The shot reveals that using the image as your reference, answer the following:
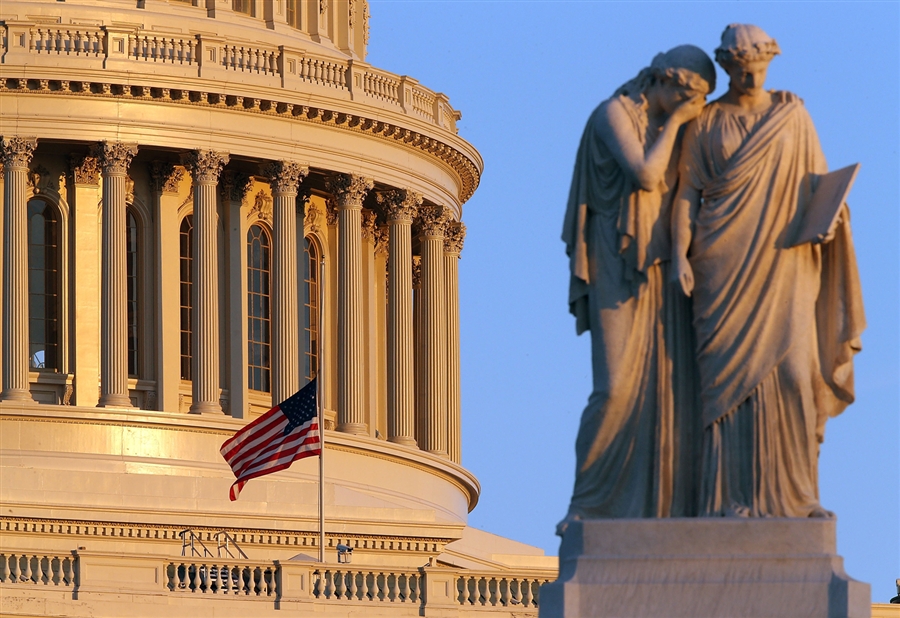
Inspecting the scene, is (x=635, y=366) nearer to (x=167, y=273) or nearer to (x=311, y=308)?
(x=167, y=273)

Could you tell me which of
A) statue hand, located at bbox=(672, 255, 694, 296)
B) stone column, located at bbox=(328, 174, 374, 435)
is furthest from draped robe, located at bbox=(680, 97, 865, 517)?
stone column, located at bbox=(328, 174, 374, 435)

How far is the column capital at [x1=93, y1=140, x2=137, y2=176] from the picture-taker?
229 feet

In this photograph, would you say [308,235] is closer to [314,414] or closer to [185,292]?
[185,292]

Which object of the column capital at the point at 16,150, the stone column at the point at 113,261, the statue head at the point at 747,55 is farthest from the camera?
the stone column at the point at 113,261

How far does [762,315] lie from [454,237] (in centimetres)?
6533

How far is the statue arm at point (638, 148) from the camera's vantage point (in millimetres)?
14609

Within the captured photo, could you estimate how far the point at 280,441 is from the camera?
180ft

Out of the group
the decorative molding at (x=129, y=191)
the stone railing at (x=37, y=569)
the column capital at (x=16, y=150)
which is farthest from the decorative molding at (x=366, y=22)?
the stone railing at (x=37, y=569)

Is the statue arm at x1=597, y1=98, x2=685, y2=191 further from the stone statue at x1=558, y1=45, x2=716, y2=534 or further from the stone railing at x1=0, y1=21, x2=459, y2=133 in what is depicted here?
the stone railing at x1=0, y1=21, x2=459, y2=133

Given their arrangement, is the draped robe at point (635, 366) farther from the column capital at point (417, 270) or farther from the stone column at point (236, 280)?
the column capital at point (417, 270)

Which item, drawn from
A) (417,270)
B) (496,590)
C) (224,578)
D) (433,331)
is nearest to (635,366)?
(224,578)

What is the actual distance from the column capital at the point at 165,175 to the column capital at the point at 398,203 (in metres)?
5.83

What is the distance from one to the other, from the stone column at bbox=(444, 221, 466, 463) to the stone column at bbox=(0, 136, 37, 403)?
13.6 meters

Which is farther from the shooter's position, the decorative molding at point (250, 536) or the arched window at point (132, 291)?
the arched window at point (132, 291)
